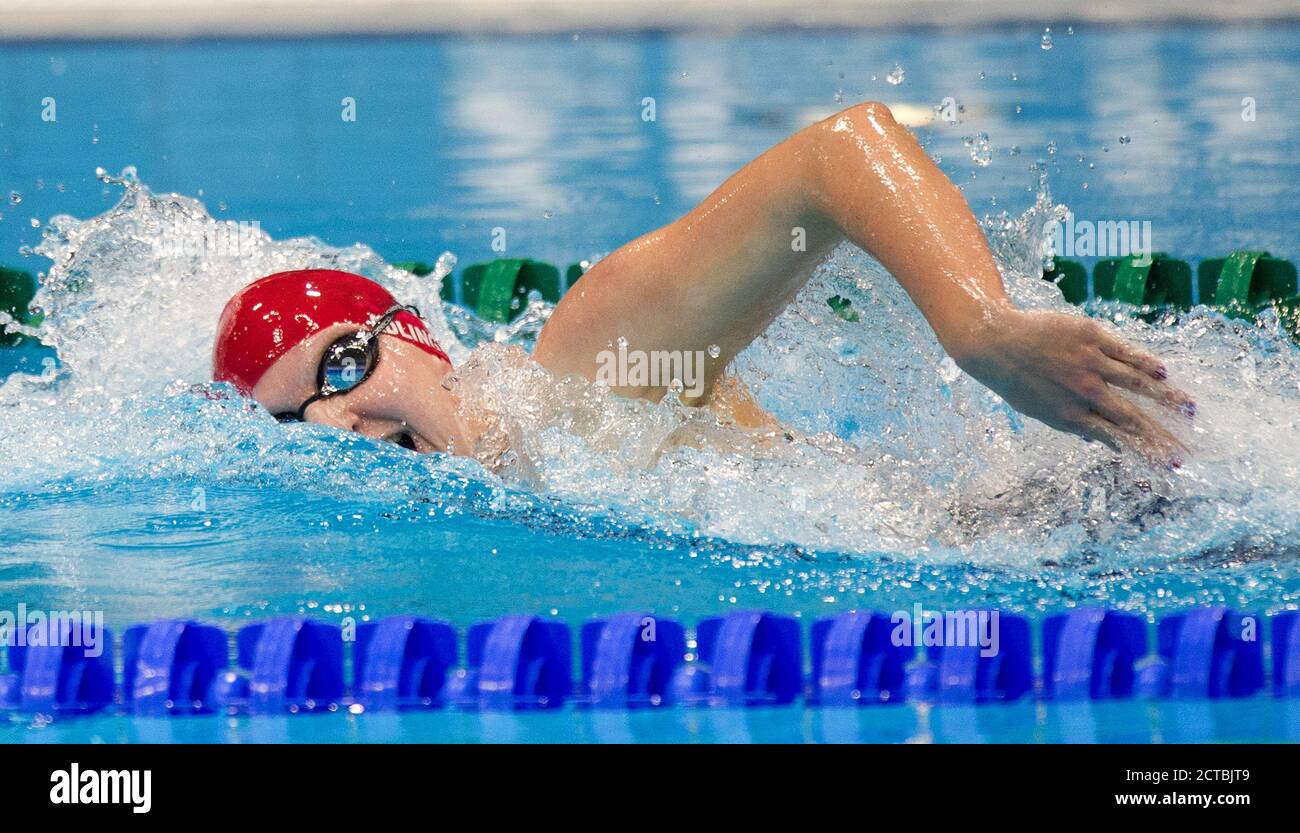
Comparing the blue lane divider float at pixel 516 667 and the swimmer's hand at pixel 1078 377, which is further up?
the swimmer's hand at pixel 1078 377

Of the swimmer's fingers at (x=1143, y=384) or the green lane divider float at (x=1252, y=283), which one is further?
the green lane divider float at (x=1252, y=283)

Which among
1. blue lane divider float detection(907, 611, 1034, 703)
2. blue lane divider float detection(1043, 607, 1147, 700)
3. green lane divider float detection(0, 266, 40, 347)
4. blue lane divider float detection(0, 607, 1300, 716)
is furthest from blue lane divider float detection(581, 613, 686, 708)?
green lane divider float detection(0, 266, 40, 347)

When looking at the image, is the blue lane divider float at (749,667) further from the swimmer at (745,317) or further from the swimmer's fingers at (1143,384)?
the swimmer's fingers at (1143,384)

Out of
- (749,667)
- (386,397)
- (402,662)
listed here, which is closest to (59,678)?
(402,662)

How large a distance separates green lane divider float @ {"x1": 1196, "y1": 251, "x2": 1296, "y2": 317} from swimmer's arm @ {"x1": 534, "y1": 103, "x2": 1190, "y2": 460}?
2199 millimetres

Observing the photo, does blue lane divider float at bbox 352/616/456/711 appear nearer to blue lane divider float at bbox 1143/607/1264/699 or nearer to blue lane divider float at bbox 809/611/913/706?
blue lane divider float at bbox 809/611/913/706

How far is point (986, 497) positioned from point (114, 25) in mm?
6933

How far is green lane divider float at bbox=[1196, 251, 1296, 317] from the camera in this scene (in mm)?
4141

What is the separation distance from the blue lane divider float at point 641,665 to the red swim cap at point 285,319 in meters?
0.49

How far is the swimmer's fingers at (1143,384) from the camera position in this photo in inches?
64.8

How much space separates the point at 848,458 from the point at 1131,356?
848mm

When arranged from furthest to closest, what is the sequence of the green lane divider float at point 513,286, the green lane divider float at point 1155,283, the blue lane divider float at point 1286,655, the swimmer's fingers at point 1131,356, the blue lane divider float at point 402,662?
the green lane divider float at point 513,286 → the green lane divider float at point 1155,283 → the blue lane divider float at point 402,662 → the blue lane divider float at point 1286,655 → the swimmer's fingers at point 1131,356

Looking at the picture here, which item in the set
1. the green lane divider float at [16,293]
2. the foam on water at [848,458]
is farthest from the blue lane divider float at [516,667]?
the green lane divider float at [16,293]

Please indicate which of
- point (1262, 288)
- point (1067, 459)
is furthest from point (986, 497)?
point (1262, 288)
